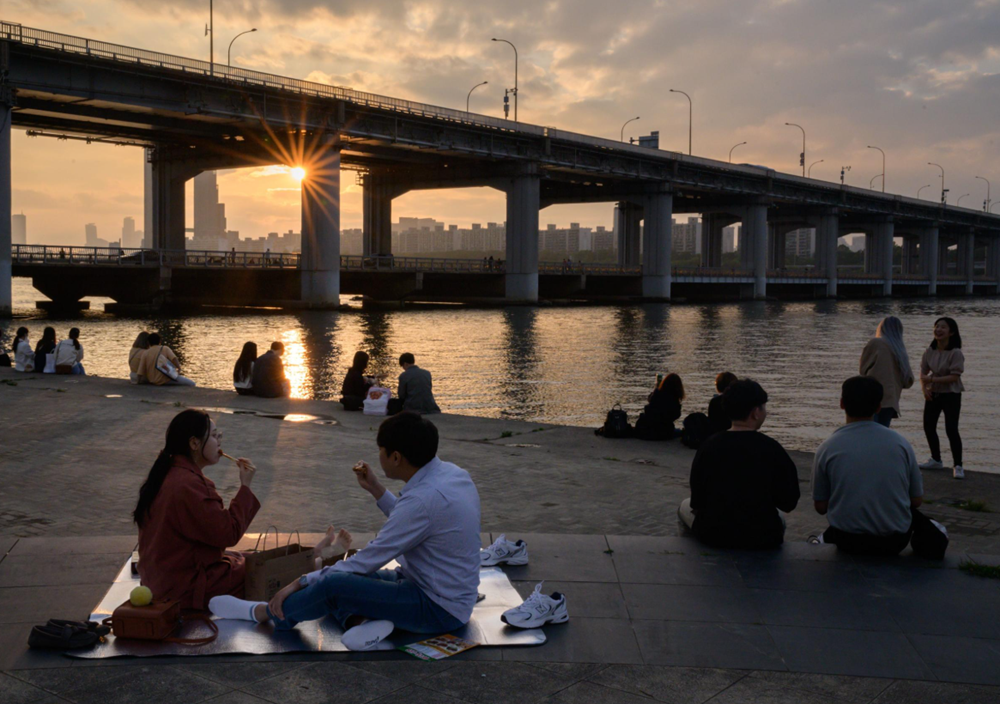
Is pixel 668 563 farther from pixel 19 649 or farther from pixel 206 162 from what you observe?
pixel 206 162

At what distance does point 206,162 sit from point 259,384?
60611 mm

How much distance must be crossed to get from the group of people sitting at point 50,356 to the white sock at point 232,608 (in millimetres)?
19693

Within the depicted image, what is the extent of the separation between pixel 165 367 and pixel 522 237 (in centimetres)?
5926

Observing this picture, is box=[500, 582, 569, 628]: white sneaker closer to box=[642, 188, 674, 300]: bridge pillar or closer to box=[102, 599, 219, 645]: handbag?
box=[102, 599, 219, 645]: handbag

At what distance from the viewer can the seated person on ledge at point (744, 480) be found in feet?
23.0

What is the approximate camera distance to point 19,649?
5531mm

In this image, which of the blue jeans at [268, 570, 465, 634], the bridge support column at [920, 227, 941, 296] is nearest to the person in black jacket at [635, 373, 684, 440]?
the blue jeans at [268, 570, 465, 634]

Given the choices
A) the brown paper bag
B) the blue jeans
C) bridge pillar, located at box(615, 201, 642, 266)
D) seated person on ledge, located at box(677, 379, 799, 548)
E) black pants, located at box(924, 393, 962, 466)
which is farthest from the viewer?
bridge pillar, located at box(615, 201, 642, 266)

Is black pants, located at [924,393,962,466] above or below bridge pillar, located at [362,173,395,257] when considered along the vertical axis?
below

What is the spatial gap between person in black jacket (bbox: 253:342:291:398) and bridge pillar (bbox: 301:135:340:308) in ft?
153

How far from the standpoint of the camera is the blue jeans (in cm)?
563

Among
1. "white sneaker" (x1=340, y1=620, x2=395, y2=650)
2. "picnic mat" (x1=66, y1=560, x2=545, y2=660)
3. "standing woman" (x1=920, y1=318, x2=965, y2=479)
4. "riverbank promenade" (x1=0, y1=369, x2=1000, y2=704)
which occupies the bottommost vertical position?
"riverbank promenade" (x1=0, y1=369, x2=1000, y2=704)

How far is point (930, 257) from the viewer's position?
5655 inches

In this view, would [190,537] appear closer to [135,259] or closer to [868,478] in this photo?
[868,478]
